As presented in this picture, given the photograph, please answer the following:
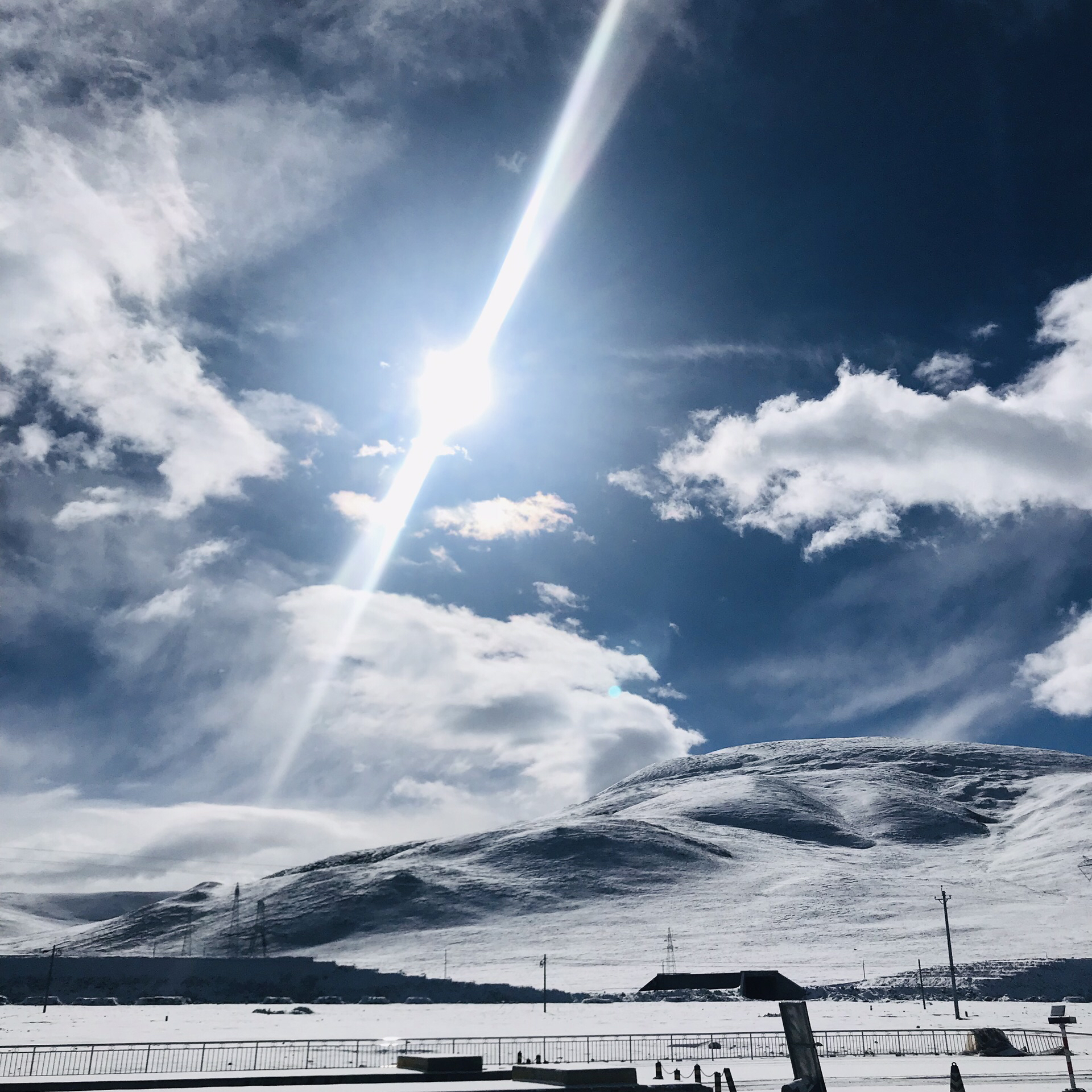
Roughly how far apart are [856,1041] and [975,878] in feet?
536

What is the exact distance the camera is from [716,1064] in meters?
41.2

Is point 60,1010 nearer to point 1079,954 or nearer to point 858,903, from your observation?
point 1079,954

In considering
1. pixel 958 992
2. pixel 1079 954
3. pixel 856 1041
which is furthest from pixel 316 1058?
pixel 1079 954

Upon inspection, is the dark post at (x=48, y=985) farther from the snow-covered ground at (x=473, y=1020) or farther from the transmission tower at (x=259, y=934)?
the transmission tower at (x=259, y=934)

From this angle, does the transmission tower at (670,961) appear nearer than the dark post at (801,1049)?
No

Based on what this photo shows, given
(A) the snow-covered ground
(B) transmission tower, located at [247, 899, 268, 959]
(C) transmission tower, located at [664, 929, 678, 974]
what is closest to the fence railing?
(A) the snow-covered ground

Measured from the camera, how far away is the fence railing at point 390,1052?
40.2 metres

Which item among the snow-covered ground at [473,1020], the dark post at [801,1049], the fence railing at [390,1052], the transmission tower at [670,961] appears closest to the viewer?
the dark post at [801,1049]

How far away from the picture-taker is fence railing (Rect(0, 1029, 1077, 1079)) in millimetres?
40250

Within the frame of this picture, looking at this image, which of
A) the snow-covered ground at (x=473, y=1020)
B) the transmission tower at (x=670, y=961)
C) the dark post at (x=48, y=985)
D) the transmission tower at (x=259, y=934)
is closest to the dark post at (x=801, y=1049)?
the snow-covered ground at (x=473, y=1020)

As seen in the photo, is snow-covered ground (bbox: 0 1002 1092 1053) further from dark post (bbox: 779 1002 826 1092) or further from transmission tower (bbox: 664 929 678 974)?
dark post (bbox: 779 1002 826 1092)

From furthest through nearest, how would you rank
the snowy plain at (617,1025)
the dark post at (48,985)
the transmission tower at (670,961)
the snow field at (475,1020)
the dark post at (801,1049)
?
the transmission tower at (670,961) < the dark post at (48,985) < the snow field at (475,1020) < the snowy plain at (617,1025) < the dark post at (801,1049)

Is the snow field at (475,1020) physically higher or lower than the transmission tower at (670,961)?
lower

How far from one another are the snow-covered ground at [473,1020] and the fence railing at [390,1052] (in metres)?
4.93
